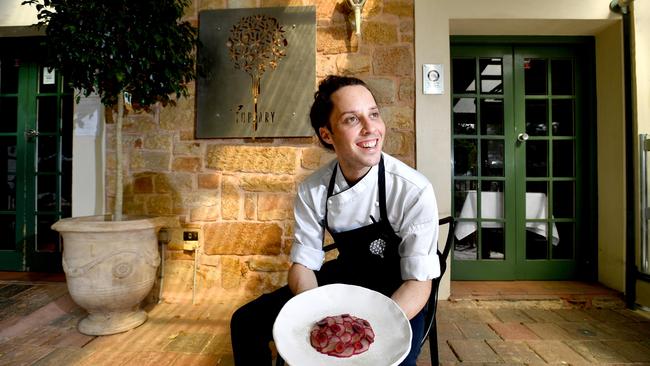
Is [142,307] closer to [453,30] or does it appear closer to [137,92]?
[137,92]

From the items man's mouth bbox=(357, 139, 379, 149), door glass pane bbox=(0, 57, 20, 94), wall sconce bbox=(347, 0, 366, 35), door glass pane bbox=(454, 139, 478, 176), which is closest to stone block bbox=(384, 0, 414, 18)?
wall sconce bbox=(347, 0, 366, 35)

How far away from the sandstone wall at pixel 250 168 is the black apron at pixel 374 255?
1292 millimetres

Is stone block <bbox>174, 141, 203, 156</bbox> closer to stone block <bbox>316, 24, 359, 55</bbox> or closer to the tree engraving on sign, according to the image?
the tree engraving on sign

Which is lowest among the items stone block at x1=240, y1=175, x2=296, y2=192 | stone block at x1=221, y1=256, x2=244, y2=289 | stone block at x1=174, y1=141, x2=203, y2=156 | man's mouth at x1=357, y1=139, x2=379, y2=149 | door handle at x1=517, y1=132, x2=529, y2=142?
stone block at x1=221, y1=256, x2=244, y2=289

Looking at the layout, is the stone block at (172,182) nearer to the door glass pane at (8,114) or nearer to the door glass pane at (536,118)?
the door glass pane at (8,114)

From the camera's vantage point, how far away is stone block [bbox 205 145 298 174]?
2.61 meters

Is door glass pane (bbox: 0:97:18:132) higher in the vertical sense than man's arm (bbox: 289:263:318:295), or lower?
higher

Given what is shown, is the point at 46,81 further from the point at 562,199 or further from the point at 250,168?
the point at 562,199

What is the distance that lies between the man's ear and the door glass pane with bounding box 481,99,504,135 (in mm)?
2014

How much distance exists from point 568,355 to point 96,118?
3520mm

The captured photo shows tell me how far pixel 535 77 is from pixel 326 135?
Answer: 8.05ft

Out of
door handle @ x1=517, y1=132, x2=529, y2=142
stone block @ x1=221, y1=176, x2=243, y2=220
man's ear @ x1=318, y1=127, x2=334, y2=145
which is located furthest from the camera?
door handle @ x1=517, y1=132, x2=529, y2=142

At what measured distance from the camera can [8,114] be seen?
3.23 meters

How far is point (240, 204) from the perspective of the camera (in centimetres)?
262
